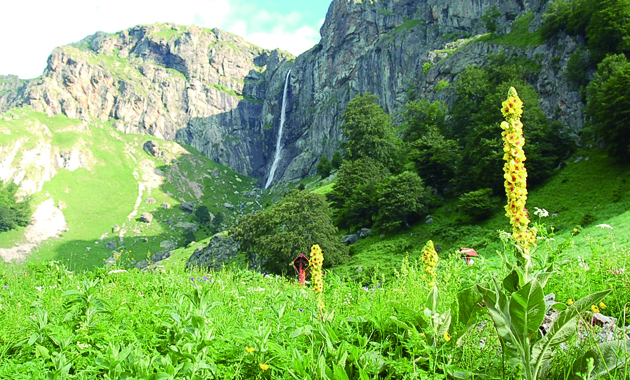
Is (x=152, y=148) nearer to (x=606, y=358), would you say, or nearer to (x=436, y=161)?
(x=436, y=161)

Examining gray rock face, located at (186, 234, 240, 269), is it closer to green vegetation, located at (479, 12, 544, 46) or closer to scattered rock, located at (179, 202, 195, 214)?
green vegetation, located at (479, 12, 544, 46)

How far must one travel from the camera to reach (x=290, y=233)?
32812 millimetres

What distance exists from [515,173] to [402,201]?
106ft

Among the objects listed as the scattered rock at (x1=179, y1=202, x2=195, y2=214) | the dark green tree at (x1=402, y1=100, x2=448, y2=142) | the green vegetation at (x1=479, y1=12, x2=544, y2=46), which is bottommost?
the scattered rock at (x1=179, y1=202, x2=195, y2=214)

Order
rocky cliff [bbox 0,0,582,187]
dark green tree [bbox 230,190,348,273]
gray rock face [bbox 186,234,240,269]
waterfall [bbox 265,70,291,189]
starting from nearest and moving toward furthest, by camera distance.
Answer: dark green tree [bbox 230,190,348,273]
gray rock face [bbox 186,234,240,269]
rocky cliff [bbox 0,0,582,187]
waterfall [bbox 265,70,291,189]

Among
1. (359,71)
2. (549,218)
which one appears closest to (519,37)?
(549,218)

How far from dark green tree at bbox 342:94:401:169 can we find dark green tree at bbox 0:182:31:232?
12105 centimetres

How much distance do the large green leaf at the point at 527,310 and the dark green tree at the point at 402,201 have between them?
33.2 m

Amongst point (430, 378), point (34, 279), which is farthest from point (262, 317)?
point (34, 279)

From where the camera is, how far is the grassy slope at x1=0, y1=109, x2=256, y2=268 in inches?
4651

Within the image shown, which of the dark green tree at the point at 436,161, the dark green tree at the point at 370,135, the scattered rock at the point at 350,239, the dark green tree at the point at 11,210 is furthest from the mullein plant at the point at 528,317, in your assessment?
the dark green tree at the point at 11,210

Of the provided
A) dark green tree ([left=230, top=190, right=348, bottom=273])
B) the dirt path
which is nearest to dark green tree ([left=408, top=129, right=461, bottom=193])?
dark green tree ([left=230, top=190, right=348, bottom=273])

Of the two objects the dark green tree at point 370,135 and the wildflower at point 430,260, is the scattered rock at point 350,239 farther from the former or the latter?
the wildflower at point 430,260

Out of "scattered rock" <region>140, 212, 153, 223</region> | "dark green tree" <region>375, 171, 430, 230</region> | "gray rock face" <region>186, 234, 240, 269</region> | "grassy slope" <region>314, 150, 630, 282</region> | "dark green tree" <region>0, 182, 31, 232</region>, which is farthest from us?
"scattered rock" <region>140, 212, 153, 223</region>
